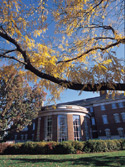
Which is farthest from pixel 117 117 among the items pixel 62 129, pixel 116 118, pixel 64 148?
pixel 64 148

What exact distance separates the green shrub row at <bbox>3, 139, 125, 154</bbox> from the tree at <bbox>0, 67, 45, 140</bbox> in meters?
4.05

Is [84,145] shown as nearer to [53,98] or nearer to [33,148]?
[33,148]

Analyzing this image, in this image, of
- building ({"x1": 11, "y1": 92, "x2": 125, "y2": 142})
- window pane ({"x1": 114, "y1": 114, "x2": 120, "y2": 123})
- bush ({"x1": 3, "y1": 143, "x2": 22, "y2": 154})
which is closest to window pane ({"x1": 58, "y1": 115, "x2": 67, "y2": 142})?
building ({"x1": 11, "y1": 92, "x2": 125, "y2": 142})

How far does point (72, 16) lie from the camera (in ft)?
9.75

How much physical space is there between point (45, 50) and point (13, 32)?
101cm

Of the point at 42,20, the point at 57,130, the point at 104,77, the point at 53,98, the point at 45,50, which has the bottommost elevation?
the point at 57,130

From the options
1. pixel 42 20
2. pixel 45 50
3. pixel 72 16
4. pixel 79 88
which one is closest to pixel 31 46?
pixel 45 50

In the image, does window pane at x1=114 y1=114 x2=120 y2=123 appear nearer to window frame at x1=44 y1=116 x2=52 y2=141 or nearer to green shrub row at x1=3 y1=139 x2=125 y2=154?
green shrub row at x1=3 y1=139 x2=125 y2=154

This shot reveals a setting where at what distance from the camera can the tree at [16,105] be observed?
16688mm

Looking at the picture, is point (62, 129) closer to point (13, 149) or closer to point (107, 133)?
point (13, 149)

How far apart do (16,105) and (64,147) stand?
9876 millimetres

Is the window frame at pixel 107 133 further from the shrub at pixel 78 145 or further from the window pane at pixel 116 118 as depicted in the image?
the shrub at pixel 78 145

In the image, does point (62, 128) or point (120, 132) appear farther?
point (120, 132)

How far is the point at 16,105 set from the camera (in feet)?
59.0
